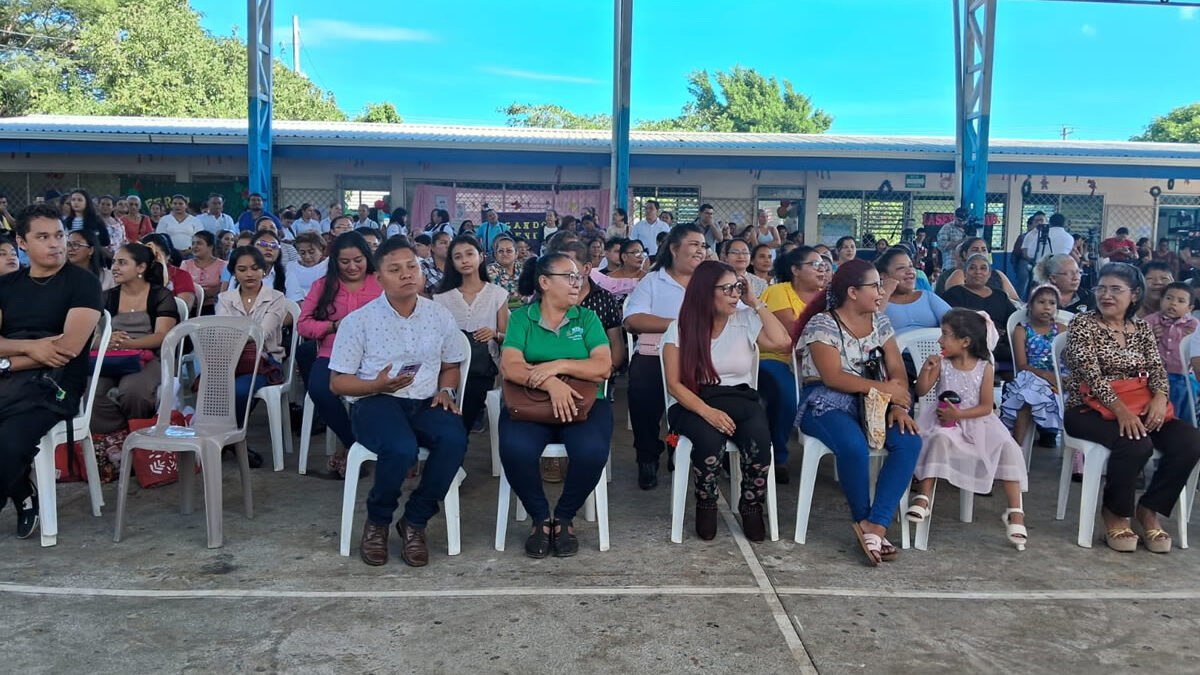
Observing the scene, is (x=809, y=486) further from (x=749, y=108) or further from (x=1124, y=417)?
(x=749, y=108)

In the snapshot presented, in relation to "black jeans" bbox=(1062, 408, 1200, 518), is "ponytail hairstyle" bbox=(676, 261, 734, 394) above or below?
above

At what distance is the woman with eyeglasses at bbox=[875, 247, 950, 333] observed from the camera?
526 centimetres

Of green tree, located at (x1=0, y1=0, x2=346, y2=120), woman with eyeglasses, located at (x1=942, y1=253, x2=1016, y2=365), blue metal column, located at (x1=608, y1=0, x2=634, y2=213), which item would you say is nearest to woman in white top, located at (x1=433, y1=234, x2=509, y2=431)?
woman with eyeglasses, located at (x1=942, y1=253, x2=1016, y2=365)

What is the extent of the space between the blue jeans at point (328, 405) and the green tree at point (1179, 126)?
48.4 meters

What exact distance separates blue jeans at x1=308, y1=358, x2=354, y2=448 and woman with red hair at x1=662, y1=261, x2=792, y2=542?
5.59 feet

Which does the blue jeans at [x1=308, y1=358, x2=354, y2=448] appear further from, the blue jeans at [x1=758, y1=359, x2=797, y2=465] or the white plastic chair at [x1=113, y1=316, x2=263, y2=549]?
the blue jeans at [x1=758, y1=359, x2=797, y2=465]

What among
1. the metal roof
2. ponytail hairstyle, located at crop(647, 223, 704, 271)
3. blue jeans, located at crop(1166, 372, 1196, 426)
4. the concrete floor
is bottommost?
the concrete floor

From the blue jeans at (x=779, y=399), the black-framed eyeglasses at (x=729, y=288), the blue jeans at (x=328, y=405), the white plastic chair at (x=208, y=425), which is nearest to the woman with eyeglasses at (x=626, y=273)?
the blue jeans at (x=779, y=399)

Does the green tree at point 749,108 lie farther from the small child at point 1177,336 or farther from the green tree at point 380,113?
the small child at point 1177,336

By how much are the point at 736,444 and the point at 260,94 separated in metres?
11.4

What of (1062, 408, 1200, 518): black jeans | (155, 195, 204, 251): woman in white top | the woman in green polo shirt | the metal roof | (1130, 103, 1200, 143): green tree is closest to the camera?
the woman in green polo shirt

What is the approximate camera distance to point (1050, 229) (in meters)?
11.4

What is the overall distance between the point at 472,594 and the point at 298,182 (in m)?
13.1

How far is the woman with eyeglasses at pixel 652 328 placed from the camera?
4.69m
